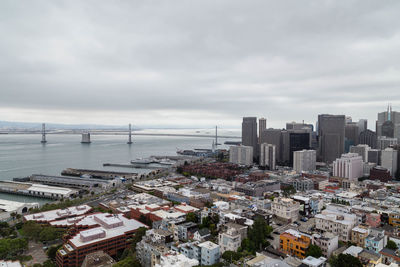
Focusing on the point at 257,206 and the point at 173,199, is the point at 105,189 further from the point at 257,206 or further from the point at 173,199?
the point at 257,206

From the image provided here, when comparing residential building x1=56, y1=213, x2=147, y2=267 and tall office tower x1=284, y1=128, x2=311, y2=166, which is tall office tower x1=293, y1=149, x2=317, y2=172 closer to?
tall office tower x1=284, y1=128, x2=311, y2=166

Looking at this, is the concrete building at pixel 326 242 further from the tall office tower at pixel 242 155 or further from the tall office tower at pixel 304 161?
the tall office tower at pixel 242 155

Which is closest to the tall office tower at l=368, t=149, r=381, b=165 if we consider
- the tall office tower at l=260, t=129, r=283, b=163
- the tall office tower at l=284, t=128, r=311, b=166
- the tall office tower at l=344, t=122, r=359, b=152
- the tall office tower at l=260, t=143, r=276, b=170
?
the tall office tower at l=284, t=128, r=311, b=166

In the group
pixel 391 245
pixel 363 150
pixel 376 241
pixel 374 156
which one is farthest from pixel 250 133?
pixel 376 241

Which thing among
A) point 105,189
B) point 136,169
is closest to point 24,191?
point 105,189

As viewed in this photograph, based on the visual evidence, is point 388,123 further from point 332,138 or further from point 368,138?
point 332,138
